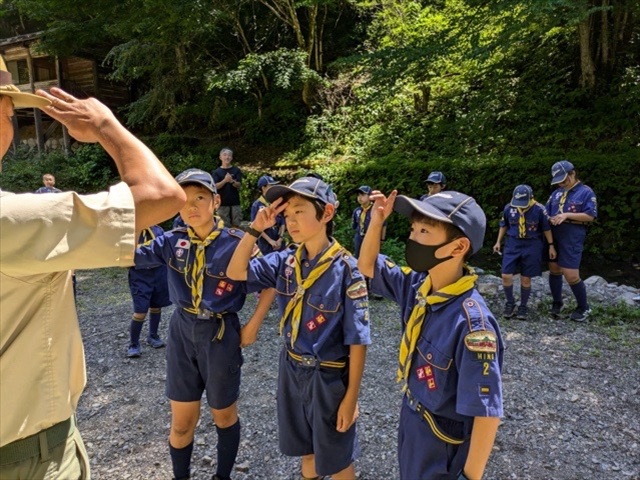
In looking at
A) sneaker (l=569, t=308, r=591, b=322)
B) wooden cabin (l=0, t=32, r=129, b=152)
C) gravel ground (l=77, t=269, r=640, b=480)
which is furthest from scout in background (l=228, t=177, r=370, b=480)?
wooden cabin (l=0, t=32, r=129, b=152)

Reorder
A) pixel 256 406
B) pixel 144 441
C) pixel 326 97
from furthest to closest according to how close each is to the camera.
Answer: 1. pixel 326 97
2. pixel 256 406
3. pixel 144 441

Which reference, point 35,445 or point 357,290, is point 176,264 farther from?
point 35,445

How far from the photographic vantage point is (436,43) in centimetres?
1052

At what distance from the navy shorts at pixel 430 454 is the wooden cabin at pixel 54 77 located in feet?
69.4

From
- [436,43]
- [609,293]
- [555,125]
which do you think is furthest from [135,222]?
[555,125]

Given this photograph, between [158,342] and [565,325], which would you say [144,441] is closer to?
[158,342]

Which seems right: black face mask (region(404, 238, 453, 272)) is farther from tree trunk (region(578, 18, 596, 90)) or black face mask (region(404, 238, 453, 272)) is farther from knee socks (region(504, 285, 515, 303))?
tree trunk (region(578, 18, 596, 90))

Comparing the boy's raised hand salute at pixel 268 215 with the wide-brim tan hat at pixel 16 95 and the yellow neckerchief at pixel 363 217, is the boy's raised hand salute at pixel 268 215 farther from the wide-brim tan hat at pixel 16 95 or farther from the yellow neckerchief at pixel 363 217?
the yellow neckerchief at pixel 363 217

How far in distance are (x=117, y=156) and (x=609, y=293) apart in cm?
808

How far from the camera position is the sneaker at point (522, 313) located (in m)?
6.38

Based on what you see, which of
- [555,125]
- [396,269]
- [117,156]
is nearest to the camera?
[117,156]

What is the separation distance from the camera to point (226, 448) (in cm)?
284

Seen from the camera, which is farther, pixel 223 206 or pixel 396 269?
pixel 223 206

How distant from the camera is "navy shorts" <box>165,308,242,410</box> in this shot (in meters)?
2.69
